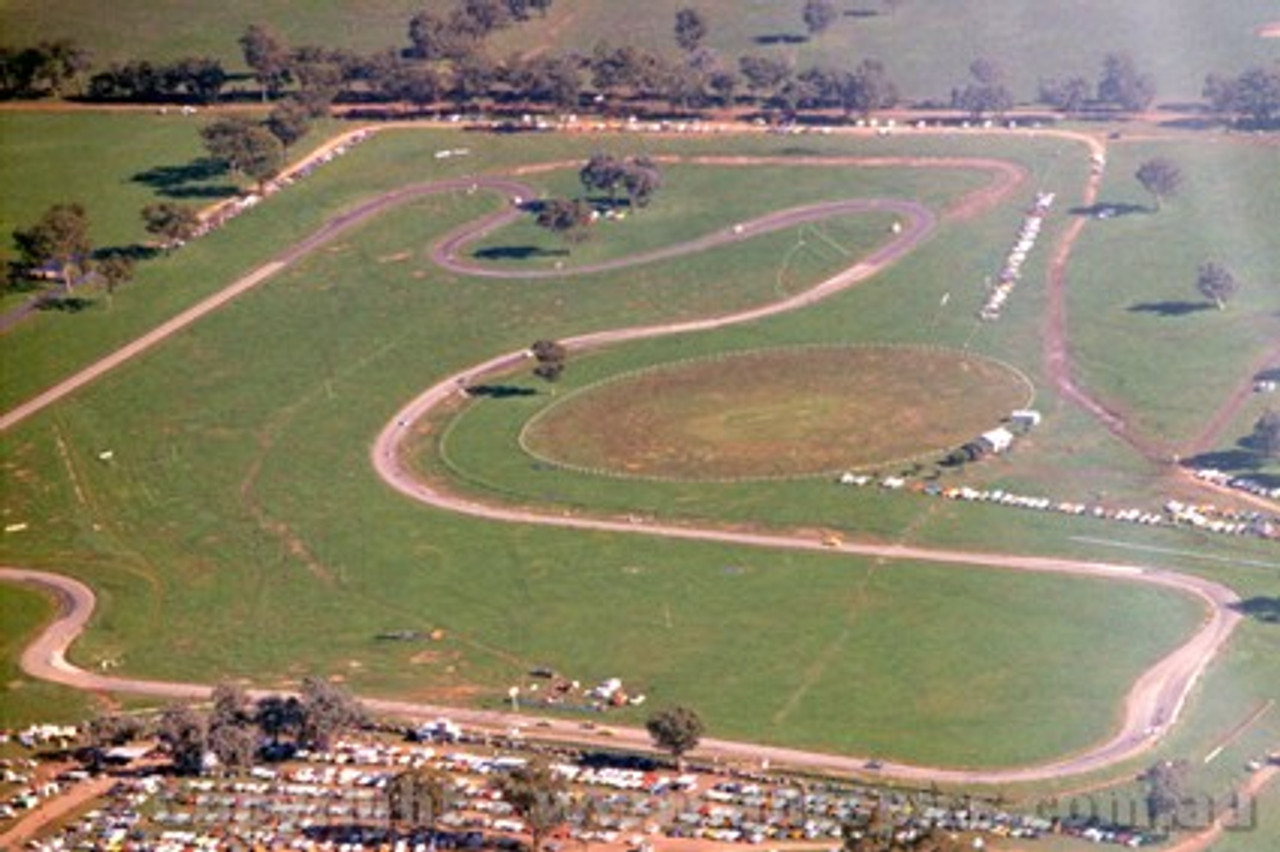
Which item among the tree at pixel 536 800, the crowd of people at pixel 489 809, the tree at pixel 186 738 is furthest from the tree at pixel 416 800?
the tree at pixel 186 738

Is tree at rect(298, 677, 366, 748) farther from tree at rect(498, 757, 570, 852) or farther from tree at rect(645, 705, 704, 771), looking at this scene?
tree at rect(645, 705, 704, 771)

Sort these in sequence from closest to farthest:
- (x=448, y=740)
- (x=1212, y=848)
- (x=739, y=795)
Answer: (x=1212, y=848) < (x=739, y=795) < (x=448, y=740)

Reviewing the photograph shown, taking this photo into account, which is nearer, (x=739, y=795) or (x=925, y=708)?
(x=739, y=795)

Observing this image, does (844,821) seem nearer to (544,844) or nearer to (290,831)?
(544,844)

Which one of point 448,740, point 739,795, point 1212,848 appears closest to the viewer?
point 1212,848

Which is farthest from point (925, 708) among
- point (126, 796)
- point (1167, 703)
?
point (126, 796)

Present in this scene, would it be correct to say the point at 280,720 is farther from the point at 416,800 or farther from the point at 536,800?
the point at 536,800

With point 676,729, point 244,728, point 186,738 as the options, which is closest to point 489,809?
point 676,729
